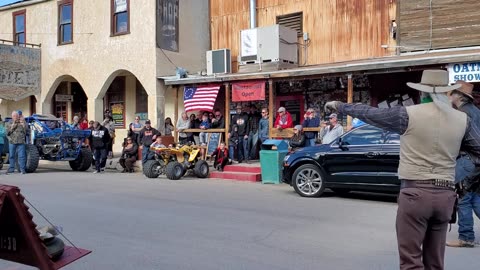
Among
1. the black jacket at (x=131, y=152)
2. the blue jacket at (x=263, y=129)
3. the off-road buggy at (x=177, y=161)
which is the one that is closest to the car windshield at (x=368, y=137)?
the blue jacket at (x=263, y=129)

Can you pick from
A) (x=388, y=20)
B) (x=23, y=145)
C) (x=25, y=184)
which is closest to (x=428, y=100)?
(x=25, y=184)

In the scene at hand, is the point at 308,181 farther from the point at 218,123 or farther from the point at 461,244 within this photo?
the point at 218,123

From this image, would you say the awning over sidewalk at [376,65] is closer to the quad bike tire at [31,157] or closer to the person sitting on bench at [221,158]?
the person sitting on bench at [221,158]

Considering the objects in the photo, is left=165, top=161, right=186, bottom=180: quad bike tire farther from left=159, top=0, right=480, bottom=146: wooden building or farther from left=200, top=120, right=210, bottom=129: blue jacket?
left=200, top=120, right=210, bottom=129: blue jacket

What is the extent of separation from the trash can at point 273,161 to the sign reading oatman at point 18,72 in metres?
13.1

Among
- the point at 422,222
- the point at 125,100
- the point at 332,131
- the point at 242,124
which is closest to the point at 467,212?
the point at 422,222

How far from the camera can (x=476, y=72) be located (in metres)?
11.7

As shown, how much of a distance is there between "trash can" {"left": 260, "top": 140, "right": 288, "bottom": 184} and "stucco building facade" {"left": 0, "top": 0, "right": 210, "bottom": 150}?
620 cm

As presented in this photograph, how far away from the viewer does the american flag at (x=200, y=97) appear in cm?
1619

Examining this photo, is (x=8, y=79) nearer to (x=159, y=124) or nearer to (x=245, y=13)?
(x=159, y=124)

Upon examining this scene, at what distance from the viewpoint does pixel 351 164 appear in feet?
32.4

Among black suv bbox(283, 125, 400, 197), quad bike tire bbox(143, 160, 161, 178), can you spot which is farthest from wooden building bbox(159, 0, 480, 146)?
black suv bbox(283, 125, 400, 197)

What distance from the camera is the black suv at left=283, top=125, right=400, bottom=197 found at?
947 cm

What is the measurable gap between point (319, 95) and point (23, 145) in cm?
957
